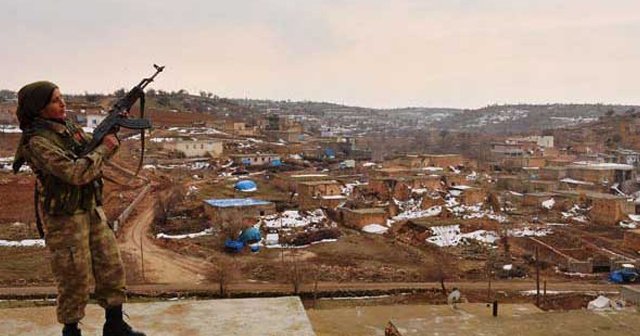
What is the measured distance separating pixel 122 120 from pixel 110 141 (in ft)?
0.50

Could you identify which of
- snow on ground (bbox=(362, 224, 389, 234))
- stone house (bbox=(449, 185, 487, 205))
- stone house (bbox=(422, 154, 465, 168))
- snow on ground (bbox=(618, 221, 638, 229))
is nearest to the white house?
stone house (bbox=(422, 154, 465, 168))

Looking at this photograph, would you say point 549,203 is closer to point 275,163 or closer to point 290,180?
point 290,180

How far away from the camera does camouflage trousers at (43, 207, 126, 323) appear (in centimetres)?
306

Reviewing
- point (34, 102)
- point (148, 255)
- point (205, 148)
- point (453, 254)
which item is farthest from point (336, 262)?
point (205, 148)

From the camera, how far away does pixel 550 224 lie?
2542 centimetres

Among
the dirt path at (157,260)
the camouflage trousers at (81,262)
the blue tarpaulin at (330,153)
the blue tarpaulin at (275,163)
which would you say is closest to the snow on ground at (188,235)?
the dirt path at (157,260)

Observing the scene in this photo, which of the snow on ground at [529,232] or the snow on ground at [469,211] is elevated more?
the snow on ground at [469,211]

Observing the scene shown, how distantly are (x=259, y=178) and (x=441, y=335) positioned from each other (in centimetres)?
3031

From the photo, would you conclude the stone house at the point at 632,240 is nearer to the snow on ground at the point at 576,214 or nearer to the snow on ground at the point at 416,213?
the snow on ground at the point at 576,214

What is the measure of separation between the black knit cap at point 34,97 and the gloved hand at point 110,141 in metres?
0.32

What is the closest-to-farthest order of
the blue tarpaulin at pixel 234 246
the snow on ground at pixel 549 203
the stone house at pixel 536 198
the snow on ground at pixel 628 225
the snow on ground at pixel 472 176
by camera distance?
the blue tarpaulin at pixel 234 246 → the snow on ground at pixel 628 225 → the snow on ground at pixel 549 203 → the stone house at pixel 536 198 → the snow on ground at pixel 472 176

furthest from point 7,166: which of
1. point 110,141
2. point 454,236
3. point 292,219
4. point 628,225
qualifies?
point 110,141

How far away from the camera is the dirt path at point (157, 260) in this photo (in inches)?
664

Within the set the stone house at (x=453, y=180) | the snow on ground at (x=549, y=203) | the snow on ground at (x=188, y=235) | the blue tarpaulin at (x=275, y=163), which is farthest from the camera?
the blue tarpaulin at (x=275, y=163)
